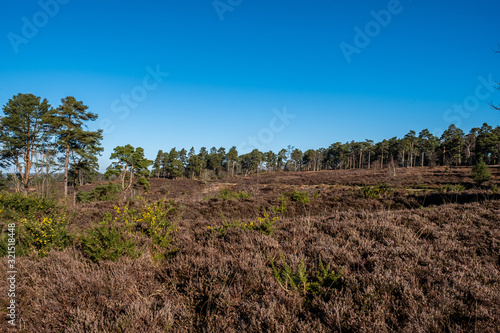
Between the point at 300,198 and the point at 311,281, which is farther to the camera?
the point at 300,198

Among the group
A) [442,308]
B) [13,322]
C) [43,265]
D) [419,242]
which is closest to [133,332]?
[13,322]

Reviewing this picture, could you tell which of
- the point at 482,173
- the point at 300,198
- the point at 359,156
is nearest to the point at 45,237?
the point at 300,198

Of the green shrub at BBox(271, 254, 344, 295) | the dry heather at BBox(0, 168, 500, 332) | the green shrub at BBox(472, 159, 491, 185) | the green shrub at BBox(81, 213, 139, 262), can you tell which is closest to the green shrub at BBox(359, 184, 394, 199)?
the dry heather at BBox(0, 168, 500, 332)

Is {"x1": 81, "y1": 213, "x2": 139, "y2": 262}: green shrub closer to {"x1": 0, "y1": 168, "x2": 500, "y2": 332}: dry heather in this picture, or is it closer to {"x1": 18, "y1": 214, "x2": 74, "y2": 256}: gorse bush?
{"x1": 0, "y1": 168, "x2": 500, "y2": 332}: dry heather

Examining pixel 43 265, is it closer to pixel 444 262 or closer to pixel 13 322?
pixel 13 322

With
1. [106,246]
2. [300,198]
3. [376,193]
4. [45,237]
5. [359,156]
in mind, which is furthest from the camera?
[359,156]

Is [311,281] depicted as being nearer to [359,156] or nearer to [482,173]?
[482,173]

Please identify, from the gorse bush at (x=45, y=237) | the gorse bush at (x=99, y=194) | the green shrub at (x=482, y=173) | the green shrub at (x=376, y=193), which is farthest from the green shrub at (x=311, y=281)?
the green shrub at (x=482, y=173)

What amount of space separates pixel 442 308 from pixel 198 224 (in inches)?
221

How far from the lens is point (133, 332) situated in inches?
80.9

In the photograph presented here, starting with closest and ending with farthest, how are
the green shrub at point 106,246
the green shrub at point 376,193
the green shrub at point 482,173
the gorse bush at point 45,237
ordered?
the green shrub at point 106,246
the gorse bush at point 45,237
the green shrub at point 376,193
the green shrub at point 482,173

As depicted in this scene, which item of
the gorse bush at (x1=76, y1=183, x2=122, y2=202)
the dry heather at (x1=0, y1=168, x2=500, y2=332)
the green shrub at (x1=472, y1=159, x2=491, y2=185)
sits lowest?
the gorse bush at (x1=76, y1=183, x2=122, y2=202)

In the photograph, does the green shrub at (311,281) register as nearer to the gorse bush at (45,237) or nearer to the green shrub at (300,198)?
the gorse bush at (45,237)

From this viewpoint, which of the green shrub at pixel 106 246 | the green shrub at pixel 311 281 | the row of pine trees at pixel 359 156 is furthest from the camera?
the row of pine trees at pixel 359 156
